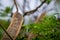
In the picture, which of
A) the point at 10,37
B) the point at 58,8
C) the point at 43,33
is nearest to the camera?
the point at 10,37

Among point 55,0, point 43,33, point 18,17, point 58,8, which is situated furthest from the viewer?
point 58,8

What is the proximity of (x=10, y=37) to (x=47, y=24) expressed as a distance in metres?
0.18

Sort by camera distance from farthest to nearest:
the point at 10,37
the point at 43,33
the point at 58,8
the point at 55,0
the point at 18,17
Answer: the point at 58,8 → the point at 55,0 → the point at 18,17 → the point at 43,33 → the point at 10,37

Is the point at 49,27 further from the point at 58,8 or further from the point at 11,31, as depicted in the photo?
the point at 58,8

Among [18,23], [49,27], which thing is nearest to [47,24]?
[49,27]

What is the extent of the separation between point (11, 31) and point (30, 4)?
8.31 ft

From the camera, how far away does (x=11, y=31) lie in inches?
29.6

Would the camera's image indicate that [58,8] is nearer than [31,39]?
No

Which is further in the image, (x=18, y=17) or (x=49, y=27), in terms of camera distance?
(x=18, y=17)

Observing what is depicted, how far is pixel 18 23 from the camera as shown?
80cm

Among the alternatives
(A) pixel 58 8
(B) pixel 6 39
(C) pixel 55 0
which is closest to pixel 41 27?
(B) pixel 6 39

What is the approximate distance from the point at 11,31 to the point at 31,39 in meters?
0.10

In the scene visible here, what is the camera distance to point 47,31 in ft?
2.49

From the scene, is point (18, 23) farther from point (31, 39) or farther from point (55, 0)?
point (55, 0)
